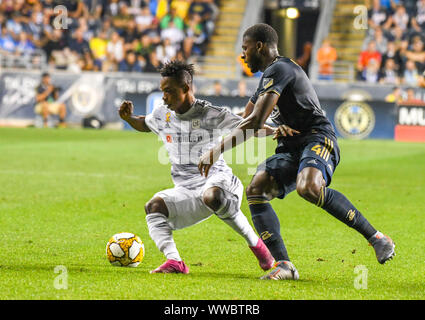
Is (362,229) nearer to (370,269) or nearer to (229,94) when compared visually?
(370,269)

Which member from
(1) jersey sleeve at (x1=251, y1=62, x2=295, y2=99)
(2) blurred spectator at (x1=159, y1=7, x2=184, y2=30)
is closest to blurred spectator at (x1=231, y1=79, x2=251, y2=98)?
(2) blurred spectator at (x1=159, y1=7, x2=184, y2=30)

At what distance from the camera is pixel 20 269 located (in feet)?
18.1

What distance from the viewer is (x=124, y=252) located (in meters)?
5.86

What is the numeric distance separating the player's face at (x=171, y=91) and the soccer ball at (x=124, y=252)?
1.08 meters

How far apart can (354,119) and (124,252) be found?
16459 millimetres

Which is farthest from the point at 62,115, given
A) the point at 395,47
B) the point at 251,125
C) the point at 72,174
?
the point at 251,125

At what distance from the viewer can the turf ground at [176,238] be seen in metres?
4.95

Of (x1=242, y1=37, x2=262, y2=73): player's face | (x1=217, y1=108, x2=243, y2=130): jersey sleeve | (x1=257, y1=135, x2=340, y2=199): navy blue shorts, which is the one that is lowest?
(x1=257, y1=135, x2=340, y2=199): navy blue shorts

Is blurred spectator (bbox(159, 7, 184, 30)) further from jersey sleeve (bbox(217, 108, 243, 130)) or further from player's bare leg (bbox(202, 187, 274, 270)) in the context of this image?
player's bare leg (bbox(202, 187, 274, 270))

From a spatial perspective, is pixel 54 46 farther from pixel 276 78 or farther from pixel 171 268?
pixel 276 78

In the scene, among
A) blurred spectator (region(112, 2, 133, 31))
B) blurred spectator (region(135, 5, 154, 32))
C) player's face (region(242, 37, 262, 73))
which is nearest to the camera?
player's face (region(242, 37, 262, 73))

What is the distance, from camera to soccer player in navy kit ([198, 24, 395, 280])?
5.30 meters

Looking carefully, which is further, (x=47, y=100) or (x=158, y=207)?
(x=47, y=100)
